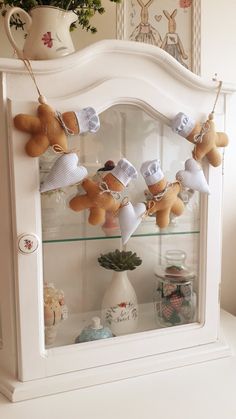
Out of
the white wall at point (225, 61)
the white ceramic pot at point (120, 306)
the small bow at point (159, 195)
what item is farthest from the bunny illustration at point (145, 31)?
the white ceramic pot at point (120, 306)

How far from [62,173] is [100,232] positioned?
190 millimetres

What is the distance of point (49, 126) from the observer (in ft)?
2.20

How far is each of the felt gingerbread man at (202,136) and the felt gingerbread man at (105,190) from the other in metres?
0.14

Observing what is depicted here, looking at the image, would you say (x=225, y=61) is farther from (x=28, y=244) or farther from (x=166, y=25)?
(x=28, y=244)

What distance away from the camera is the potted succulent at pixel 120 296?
2.79 ft

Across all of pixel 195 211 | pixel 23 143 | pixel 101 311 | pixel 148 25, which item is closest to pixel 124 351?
Answer: pixel 101 311

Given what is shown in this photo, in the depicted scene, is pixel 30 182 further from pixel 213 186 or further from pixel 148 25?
pixel 148 25

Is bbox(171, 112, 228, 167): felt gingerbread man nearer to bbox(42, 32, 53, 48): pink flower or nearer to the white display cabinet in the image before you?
the white display cabinet

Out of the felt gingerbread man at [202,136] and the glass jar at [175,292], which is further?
the glass jar at [175,292]

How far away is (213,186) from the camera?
2.75 feet

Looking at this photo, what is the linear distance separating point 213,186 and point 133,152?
200mm

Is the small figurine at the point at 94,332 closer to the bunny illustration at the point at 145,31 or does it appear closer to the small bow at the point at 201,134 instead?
the small bow at the point at 201,134

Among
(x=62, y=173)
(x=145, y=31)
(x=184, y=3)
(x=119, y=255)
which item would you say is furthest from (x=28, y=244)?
(x=184, y=3)

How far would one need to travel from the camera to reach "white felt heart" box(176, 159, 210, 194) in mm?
787
